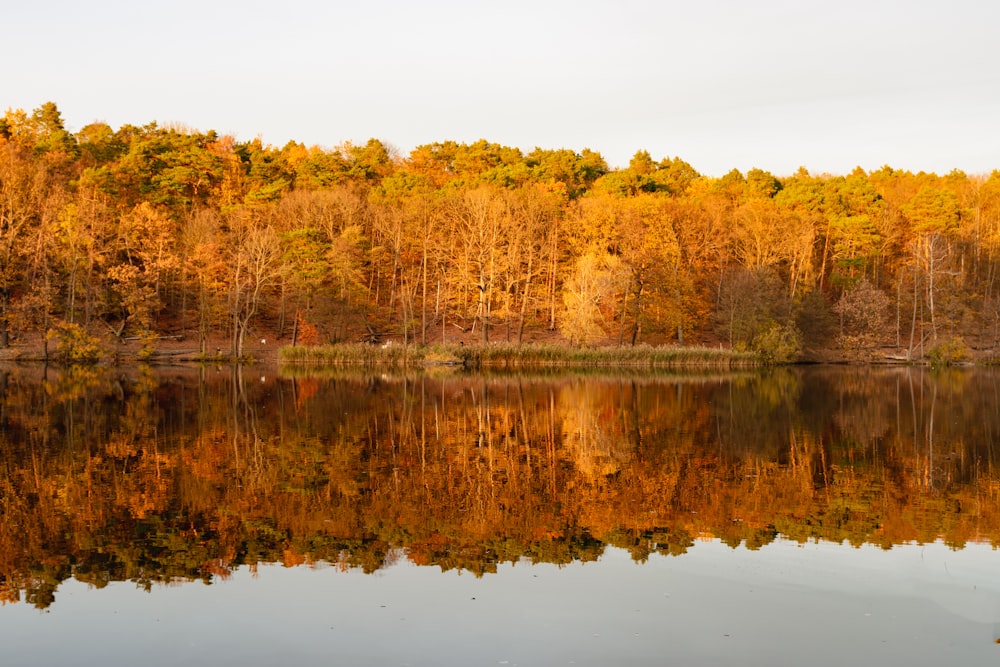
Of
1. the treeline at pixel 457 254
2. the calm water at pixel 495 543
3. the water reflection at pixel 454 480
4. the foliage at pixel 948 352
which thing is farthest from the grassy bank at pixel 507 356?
the calm water at pixel 495 543

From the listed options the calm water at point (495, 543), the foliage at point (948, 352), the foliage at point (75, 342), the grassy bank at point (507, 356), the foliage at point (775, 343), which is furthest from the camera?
the foliage at point (948, 352)

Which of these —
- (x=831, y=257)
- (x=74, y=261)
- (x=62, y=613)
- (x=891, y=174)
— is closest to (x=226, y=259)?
(x=74, y=261)

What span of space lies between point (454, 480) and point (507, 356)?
36.6 meters

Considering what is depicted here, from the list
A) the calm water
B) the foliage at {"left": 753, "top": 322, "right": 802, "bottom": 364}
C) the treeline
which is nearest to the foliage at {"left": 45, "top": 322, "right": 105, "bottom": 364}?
the treeline

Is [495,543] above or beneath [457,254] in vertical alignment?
beneath

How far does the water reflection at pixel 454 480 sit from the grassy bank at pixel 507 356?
20910mm

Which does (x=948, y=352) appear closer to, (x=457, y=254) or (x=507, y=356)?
(x=507, y=356)

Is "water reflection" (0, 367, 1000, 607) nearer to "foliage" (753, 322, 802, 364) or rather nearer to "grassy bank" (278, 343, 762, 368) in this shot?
"grassy bank" (278, 343, 762, 368)

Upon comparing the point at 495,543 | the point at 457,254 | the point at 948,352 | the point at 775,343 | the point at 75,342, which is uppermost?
the point at 457,254

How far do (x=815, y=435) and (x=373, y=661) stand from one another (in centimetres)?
1641

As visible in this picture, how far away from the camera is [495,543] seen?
36.4 ft

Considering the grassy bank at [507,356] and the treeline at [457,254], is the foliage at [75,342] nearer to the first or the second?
the treeline at [457,254]

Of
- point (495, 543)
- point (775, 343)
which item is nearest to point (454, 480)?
point (495, 543)

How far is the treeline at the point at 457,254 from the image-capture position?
180ft
